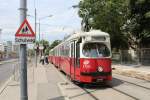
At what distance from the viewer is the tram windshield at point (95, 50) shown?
17.9m

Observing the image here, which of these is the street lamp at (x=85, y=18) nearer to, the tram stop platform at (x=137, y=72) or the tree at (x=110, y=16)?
the tree at (x=110, y=16)

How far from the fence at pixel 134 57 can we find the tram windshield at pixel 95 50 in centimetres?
1776

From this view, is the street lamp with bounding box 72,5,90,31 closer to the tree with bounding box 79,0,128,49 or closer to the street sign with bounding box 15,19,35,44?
the tree with bounding box 79,0,128,49

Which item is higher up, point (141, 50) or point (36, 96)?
point (141, 50)

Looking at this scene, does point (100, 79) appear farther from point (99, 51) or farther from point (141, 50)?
point (141, 50)

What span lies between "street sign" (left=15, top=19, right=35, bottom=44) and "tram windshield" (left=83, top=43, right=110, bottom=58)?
7154 millimetres

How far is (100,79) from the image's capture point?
17.8 metres

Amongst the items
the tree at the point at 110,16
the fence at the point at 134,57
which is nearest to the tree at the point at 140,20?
the tree at the point at 110,16

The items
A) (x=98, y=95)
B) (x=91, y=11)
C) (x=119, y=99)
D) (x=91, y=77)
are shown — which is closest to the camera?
(x=119, y=99)

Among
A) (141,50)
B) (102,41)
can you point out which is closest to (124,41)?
(141,50)

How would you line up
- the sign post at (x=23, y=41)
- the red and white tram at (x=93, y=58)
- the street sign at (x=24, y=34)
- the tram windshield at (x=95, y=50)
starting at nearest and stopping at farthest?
the sign post at (x=23, y=41) < the street sign at (x=24, y=34) < the red and white tram at (x=93, y=58) < the tram windshield at (x=95, y=50)

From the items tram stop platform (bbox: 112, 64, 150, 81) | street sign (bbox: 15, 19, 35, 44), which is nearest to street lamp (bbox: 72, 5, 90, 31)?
tram stop platform (bbox: 112, 64, 150, 81)

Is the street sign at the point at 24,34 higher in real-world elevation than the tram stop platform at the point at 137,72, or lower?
higher

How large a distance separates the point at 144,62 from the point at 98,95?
2232cm
